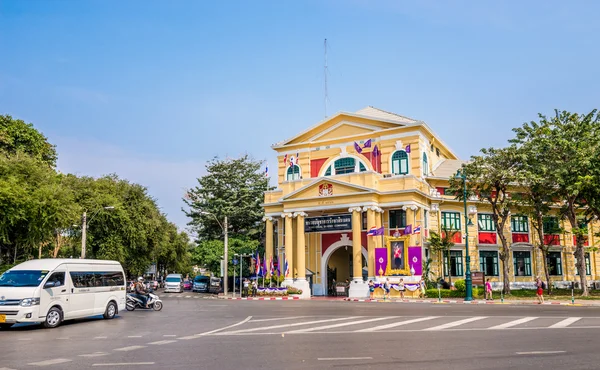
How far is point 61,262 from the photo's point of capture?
18.2 meters

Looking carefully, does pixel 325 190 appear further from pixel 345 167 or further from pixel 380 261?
pixel 380 261

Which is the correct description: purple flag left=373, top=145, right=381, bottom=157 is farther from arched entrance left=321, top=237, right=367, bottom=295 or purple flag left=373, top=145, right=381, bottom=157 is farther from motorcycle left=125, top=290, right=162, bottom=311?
motorcycle left=125, top=290, right=162, bottom=311

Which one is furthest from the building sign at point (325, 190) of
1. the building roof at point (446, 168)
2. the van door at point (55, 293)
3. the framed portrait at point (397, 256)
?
the van door at point (55, 293)

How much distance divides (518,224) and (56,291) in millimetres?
38789

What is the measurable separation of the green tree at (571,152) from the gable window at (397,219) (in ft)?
32.2

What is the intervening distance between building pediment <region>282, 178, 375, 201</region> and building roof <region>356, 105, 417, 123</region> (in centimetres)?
716

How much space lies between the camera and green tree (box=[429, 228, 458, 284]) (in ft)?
136

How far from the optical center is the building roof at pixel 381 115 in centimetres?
4510

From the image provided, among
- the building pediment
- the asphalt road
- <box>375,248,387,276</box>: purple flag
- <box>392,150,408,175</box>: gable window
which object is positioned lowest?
the asphalt road

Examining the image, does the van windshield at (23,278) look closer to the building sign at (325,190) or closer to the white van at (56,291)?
the white van at (56,291)

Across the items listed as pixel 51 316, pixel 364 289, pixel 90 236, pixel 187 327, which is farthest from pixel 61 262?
pixel 90 236

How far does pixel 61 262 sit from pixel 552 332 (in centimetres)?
1535

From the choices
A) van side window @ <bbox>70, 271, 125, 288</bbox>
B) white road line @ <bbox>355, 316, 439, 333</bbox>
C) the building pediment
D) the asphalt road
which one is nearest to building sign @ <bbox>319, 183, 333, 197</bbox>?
the building pediment

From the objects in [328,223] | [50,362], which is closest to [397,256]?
[328,223]
